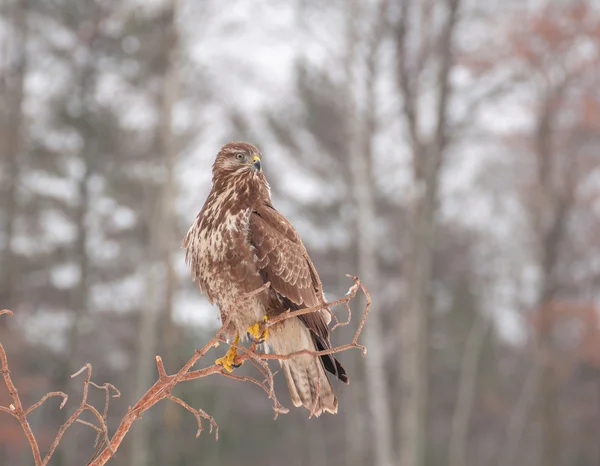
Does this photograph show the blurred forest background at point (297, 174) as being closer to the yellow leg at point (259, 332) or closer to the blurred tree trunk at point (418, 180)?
the blurred tree trunk at point (418, 180)

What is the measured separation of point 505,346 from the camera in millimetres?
23531

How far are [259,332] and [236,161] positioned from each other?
636 millimetres

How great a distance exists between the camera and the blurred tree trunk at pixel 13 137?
12445mm

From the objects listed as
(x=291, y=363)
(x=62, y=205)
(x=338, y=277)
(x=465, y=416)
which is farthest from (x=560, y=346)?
(x=291, y=363)

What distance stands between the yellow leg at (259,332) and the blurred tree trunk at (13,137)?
10.5 m

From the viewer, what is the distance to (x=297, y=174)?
52.7ft

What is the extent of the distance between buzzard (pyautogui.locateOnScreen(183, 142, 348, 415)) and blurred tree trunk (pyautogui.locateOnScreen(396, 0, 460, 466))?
7524 millimetres

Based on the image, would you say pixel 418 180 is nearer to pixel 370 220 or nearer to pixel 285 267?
pixel 370 220

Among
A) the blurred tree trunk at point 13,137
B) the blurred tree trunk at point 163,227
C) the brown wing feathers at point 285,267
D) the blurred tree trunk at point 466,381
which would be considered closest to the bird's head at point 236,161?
the brown wing feathers at point 285,267

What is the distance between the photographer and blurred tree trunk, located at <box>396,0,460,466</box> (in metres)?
10.3

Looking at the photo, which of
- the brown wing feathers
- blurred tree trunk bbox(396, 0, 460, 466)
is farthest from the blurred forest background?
the brown wing feathers

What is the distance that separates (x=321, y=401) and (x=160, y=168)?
1118cm

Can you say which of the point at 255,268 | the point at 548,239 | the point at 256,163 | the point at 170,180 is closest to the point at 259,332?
the point at 255,268

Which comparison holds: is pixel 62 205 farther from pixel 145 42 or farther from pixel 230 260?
pixel 230 260
